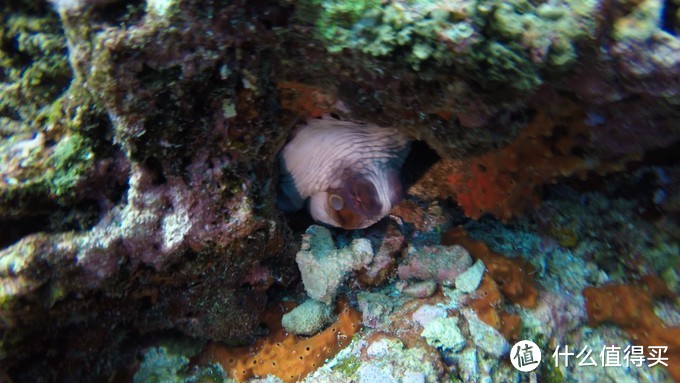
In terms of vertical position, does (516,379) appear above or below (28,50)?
below

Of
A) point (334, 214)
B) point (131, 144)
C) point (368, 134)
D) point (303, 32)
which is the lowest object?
point (334, 214)

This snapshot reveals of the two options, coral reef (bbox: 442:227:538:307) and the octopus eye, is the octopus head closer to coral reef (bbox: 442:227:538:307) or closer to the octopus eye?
the octopus eye

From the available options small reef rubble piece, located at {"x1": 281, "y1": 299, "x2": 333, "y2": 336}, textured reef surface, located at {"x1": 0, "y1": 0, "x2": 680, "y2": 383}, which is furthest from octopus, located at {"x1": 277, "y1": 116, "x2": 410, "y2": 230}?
small reef rubble piece, located at {"x1": 281, "y1": 299, "x2": 333, "y2": 336}

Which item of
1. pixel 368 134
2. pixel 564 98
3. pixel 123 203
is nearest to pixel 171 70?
pixel 123 203

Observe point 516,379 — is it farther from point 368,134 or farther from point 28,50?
point 28,50

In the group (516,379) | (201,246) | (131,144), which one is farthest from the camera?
(516,379)

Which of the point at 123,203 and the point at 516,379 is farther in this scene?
the point at 516,379
